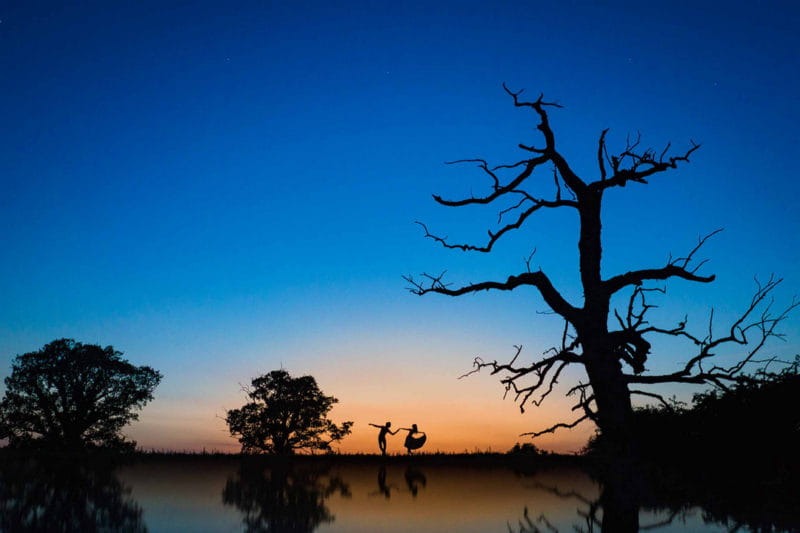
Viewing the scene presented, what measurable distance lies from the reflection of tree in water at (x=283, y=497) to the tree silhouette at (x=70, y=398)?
11.5 m

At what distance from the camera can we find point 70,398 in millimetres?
32938

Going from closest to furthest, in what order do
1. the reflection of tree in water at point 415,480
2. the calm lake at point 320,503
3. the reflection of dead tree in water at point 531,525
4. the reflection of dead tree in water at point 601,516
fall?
the reflection of dead tree in water at point 601,516 → the reflection of dead tree in water at point 531,525 → the calm lake at point 320,503 → the reflection of tree in water at point 415,480

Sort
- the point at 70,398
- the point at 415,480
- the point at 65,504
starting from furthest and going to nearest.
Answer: the point at 70,398, the point at 415,480, the point at 65,504

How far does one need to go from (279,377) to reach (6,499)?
16.8 metres

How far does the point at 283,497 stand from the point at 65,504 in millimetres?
5712

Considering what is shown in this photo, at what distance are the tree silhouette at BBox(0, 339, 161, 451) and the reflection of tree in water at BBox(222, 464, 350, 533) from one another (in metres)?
11.5

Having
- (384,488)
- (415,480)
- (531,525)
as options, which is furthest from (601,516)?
(415,480)

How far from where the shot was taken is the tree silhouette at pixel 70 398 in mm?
31906

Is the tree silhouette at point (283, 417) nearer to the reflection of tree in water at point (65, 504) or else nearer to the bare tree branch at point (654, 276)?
the reflection of tree in water at point (65, 504)

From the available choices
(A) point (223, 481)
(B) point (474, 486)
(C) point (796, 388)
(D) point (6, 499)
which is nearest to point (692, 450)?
(C) point (796, 388)

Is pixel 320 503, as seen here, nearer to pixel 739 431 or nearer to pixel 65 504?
pixel 65 504

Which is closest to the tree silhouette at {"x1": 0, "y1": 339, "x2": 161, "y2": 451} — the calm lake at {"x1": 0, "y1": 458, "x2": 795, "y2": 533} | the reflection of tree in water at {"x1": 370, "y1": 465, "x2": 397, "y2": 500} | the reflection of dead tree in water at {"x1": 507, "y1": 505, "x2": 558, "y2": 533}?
the calm lake at {"x1": 0, "y1": 458, "x2": 795, "y2": 533}

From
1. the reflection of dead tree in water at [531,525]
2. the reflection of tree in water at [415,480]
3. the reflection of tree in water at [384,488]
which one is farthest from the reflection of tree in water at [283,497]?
the reflection of dead tree in water at [531,525]

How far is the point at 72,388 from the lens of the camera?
33.1m
